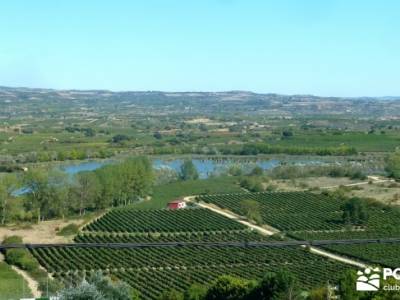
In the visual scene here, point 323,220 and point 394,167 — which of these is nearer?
point 323,220

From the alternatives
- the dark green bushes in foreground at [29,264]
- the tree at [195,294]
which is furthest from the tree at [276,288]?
the dark green bushes in foreground at [29,264]

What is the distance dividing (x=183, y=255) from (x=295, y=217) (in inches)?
394

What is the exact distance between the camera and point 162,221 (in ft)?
107

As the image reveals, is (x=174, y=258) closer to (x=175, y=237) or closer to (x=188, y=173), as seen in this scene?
(x=175, y=237)

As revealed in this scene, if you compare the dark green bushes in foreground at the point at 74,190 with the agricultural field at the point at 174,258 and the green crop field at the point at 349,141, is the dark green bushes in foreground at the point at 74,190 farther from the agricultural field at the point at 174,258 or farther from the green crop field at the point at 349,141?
the green crop field at the point at 349,141

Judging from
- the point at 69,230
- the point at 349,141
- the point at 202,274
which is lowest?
the point at 349,141

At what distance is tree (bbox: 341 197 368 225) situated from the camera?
32.6m

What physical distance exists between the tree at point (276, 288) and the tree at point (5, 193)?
750 inches

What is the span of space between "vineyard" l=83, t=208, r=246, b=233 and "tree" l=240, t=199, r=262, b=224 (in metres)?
1.23

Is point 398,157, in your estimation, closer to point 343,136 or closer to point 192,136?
point 343,136

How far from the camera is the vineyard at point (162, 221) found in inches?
1225

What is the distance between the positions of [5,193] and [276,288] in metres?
19.8

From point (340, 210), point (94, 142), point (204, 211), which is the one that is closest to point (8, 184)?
point (204, 211)

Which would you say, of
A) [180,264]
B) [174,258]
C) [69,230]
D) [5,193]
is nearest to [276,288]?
[180,264]
